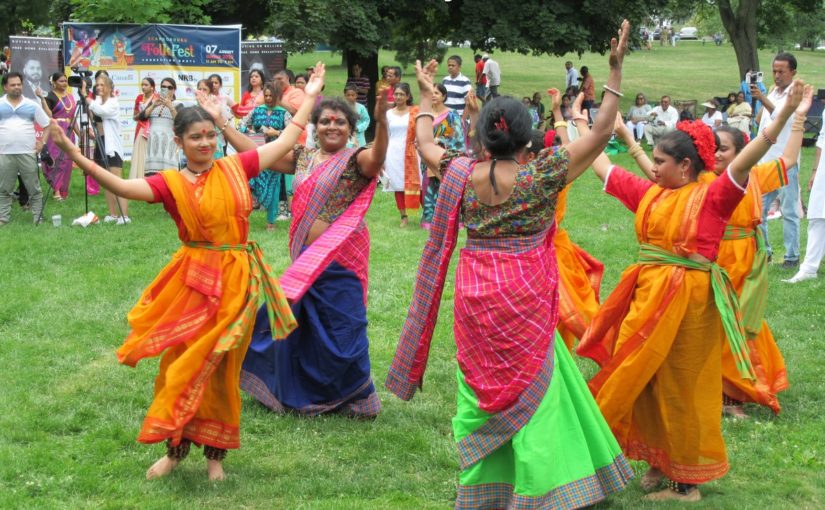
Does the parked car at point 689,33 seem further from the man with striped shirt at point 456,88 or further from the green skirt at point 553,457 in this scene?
the green skirt at point 553,457

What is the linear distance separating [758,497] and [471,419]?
66.1 inches

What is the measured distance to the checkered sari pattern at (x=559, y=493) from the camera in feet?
14.1

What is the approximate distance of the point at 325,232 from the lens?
590cm

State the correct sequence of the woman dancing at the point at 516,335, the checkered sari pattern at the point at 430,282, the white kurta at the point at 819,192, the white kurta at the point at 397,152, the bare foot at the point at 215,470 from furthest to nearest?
the white kurta at the point at 397,152
the white kurta at the point at 819,192
the bare foot at the point at 215,470
the checkered sari pattern at the point at 430,282
the woman dancing at the point at 516,335

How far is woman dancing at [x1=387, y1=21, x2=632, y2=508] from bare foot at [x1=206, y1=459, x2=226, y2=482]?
138 cm

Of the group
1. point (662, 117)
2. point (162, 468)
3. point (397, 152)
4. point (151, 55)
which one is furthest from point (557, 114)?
point (662, 117)

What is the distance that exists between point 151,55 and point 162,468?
1355 cm

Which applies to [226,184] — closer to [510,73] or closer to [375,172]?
[375,172]

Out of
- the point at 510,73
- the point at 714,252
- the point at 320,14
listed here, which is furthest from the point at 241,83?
the point at 510,73

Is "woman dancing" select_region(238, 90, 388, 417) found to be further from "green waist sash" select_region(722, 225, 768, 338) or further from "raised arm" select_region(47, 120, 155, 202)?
"green waist sash" select_region(722, 225, 768, 338)

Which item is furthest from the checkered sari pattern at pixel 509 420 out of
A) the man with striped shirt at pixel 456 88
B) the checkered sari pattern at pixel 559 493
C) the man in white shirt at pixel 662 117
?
the man in white shirt at pixel 662 117

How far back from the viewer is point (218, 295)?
16.4 feet

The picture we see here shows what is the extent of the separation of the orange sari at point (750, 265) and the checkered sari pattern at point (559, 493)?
1904 mm

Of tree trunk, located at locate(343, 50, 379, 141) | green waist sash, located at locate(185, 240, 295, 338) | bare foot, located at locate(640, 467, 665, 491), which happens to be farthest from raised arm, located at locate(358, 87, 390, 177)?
tree trunk, located at locate(343, 50, 379, 141)
